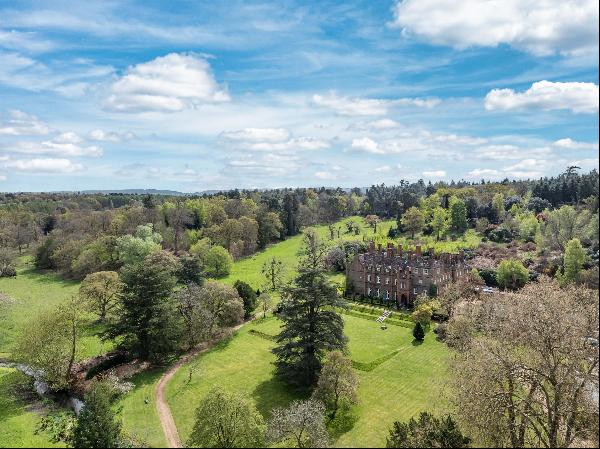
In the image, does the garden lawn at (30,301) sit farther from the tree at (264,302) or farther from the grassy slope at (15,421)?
the tree at (264,302)

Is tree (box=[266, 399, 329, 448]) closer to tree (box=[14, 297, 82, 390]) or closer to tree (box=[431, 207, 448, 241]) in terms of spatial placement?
tree (box=[14, 297, 82, 390])

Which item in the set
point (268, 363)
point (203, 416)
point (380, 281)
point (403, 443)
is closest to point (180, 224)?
point (380, 281)

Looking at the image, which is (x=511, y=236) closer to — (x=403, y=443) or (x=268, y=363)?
(x=268, y=363)

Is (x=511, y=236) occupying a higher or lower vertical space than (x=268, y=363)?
higher

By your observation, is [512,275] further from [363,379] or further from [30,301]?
[30,301]

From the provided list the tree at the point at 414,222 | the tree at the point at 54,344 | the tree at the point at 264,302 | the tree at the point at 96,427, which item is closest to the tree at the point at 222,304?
the tree at the point at 264,302
